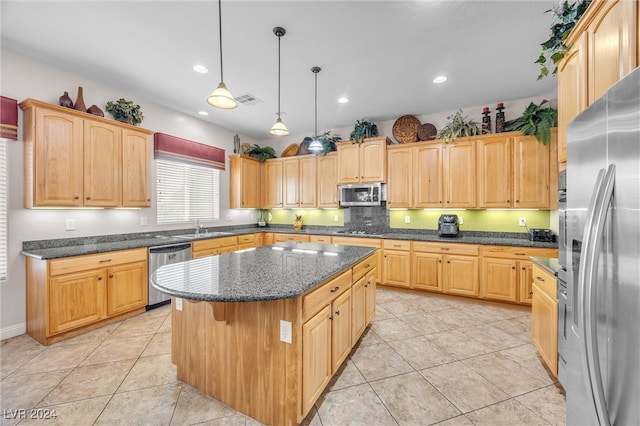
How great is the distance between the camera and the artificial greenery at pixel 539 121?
3.48 metres

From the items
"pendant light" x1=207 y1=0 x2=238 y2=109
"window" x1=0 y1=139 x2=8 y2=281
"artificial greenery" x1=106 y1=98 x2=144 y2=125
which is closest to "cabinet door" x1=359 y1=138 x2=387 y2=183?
"pendant light" x1=207 y1=0 x2=238 y2=109

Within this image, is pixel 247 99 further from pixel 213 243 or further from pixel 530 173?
pixel 530 173

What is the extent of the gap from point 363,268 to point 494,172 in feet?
9.06

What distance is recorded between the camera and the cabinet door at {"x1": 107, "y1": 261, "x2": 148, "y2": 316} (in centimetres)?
311

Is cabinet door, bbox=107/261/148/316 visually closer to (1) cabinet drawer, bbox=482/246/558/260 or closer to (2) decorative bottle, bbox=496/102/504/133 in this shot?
(1) cabinet drawer, bbox=482/246/558/260

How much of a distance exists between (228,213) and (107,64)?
10.2 feet

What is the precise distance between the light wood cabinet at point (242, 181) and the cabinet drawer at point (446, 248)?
345 centimetres

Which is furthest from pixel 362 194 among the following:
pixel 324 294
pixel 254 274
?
pixel 254 274

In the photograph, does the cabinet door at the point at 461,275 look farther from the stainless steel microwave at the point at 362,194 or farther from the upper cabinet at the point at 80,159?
the upper cabinet at the point at 80,159

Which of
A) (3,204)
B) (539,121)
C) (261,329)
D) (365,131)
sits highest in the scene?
(365,131)

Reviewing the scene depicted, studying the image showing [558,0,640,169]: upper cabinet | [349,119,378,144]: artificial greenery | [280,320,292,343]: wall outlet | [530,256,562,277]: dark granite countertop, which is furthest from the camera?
[349,119,378,144]: artificial greenery

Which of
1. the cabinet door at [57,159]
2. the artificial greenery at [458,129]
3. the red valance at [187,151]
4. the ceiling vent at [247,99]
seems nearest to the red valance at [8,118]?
the cabinet door at [57,159]

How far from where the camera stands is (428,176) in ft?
14.2

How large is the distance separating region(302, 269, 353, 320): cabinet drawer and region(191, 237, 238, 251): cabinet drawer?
9.32ft
